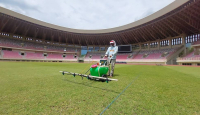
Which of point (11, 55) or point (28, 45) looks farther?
point (28, 45)

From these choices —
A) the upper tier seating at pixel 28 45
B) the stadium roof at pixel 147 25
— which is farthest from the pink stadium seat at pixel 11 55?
the stadium roof at pixel 147 25

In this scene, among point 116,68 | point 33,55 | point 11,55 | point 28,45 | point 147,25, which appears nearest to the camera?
point 116,68

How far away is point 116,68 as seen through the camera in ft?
51.8

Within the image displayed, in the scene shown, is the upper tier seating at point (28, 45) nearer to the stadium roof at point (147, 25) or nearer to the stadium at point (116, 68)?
the stadium at point (116, 68)

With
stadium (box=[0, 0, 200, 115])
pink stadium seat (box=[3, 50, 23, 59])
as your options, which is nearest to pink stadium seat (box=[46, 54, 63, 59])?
stadium (box=[0, 0, 200, 115])

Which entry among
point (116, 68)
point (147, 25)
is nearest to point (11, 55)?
point (116, 68)

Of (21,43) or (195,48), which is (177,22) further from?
(21,43)

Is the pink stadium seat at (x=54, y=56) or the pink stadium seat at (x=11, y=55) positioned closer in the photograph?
the pink stadium seat at (x=11, y=55)

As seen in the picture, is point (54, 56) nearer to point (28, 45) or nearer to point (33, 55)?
point (33, 55)

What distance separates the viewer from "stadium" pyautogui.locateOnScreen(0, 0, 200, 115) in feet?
8.01

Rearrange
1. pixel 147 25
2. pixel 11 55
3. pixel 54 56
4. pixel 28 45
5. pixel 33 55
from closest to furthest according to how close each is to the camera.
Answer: pixel 147 25
pixel 11 55
pixel 33 55
pixel 28 45
pixel 54 56

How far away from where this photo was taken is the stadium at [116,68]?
96.1 inches

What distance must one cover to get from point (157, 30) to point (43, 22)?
45.1m

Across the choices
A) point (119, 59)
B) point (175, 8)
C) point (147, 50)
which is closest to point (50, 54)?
point (119, 59)
